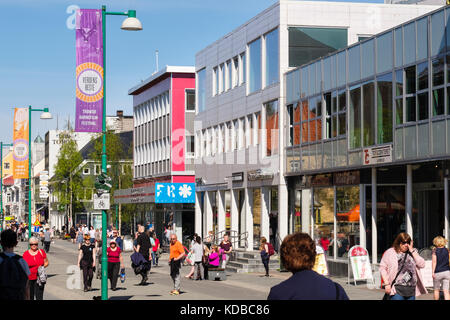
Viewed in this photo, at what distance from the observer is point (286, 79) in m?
39.2

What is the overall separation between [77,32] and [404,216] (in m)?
12.4

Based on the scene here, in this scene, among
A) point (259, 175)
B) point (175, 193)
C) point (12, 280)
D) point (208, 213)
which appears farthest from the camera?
point (175, 193)

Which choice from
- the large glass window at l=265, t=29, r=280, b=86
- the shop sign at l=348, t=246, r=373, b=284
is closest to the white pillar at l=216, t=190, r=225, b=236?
the large glass window at l=265, t=29, r=280, b=86

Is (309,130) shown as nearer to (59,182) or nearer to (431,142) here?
(431,142)

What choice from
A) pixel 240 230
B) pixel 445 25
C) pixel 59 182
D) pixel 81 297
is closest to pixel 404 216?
pixel 445 25

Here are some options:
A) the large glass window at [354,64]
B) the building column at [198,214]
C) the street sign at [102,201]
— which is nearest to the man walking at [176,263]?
the street sign at [102,201]

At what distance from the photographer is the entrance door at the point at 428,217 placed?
28188 millimetres

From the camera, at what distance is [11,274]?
11.3 meters

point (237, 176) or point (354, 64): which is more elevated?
point (354, 64)

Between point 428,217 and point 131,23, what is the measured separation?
11165 mm


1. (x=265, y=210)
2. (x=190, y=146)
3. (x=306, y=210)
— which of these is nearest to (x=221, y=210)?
(x=265, y=210)

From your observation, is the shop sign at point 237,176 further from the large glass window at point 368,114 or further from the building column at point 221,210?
the large glass window at point 368,114

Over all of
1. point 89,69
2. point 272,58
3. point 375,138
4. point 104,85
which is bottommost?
point 375,138

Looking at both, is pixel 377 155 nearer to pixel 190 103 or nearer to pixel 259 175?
pixel 259 175
